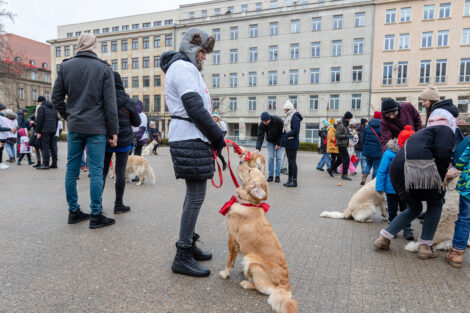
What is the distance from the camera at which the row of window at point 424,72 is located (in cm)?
3572

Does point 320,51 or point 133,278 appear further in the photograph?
point 320,51

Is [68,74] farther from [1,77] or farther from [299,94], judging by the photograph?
[299,94]

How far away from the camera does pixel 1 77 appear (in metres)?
31.4

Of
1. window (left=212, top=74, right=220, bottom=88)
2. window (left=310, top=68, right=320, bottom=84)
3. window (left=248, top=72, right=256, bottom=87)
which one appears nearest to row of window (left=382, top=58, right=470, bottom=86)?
window (left=310, top=68, right=320, bottom=84)

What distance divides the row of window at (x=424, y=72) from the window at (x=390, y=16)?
512cm

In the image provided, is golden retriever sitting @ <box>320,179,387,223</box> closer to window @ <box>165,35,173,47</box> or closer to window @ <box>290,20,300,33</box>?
window @ <box>290,20,300,33</box>

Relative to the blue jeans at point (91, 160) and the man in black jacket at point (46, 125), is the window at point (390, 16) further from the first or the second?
the blue jeans at point (91, 160)

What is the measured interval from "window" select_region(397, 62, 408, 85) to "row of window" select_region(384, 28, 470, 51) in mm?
2051

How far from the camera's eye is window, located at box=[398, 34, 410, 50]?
37.6m

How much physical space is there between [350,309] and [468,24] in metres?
45.0

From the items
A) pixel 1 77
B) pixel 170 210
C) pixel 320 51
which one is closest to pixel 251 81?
pixel 320 51

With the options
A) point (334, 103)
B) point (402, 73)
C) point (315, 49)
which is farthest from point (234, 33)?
point (402, 73)

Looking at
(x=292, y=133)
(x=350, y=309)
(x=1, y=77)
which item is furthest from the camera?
(x=1, y=77)

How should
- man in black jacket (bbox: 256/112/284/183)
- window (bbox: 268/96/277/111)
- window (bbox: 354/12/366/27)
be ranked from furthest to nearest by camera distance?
window (bbox: 268/96/277/111) → window (bbox: 354/12/366/27) → man in black jacket (bbox: 256/112/284/183)
